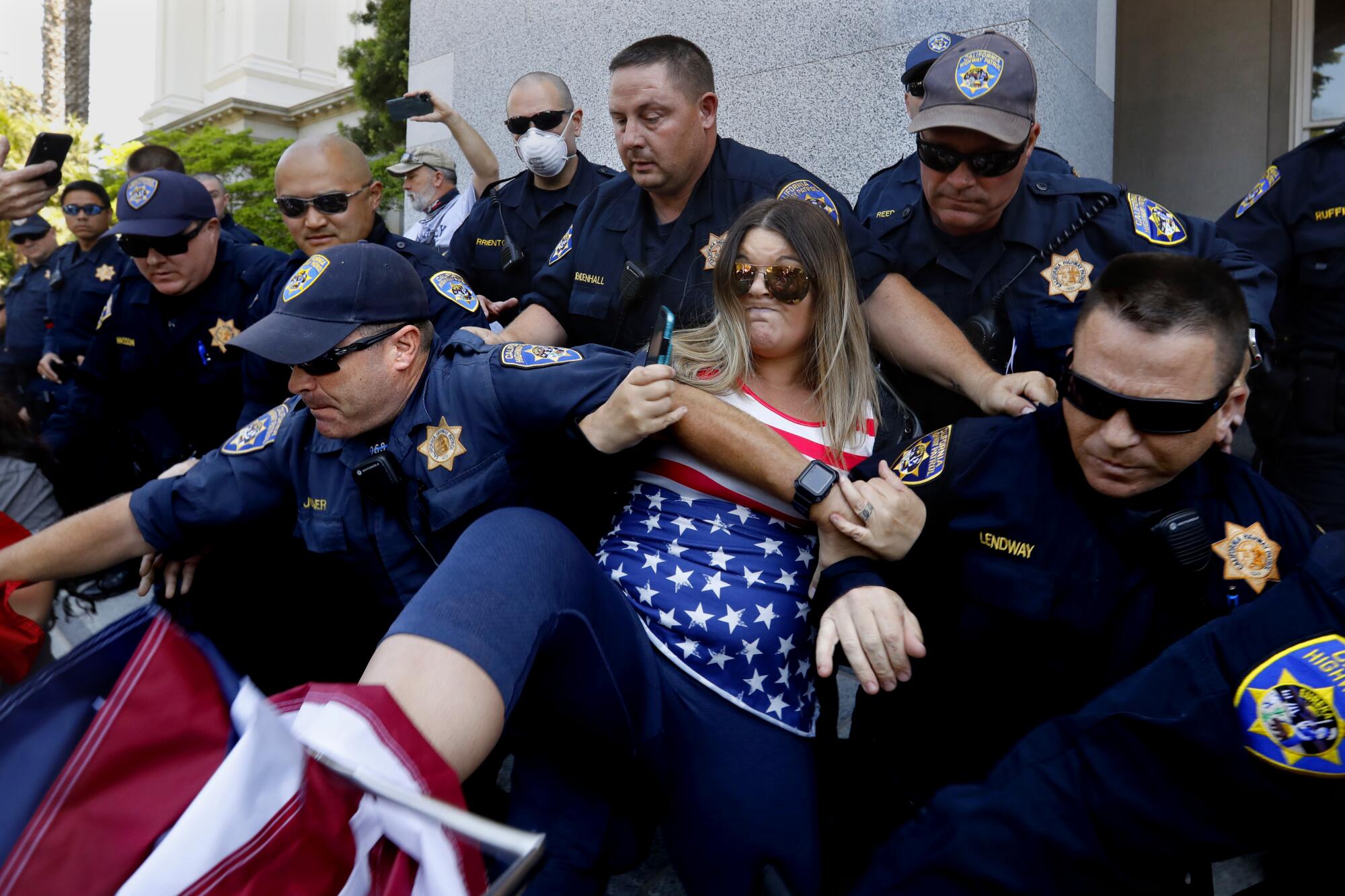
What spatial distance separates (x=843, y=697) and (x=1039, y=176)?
5.57 feet

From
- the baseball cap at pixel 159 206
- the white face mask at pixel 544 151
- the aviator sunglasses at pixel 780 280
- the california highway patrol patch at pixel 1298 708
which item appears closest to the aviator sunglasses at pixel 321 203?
the baseball cap at pixel 159 206

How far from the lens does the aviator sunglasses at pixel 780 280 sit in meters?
2.42

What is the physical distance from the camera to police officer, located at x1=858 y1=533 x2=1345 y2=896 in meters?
1.36

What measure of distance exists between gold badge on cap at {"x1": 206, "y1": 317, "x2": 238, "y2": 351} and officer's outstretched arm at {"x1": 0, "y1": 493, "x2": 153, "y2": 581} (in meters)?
1.61

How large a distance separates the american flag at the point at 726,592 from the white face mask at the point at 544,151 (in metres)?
2.43

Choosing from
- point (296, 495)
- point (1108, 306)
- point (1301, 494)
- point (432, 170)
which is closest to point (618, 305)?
point (296, 495)

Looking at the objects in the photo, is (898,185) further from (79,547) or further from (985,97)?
(79,547)

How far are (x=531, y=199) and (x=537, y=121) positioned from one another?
33 cm

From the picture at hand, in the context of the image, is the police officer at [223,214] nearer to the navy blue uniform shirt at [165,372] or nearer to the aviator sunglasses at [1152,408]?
the navy blue uniform shirt at [165,372]

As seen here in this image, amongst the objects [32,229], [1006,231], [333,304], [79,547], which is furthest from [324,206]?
[32,229]

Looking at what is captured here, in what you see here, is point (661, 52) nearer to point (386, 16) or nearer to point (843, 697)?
point (843, 697)

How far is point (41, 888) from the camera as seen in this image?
3.29 ft

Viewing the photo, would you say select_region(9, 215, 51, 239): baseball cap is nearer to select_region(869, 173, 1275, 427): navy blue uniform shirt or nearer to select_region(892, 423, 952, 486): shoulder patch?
select_region(869, 173, 1275, 427): navy blue uniform shirt

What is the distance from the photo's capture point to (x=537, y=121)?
432 cm
